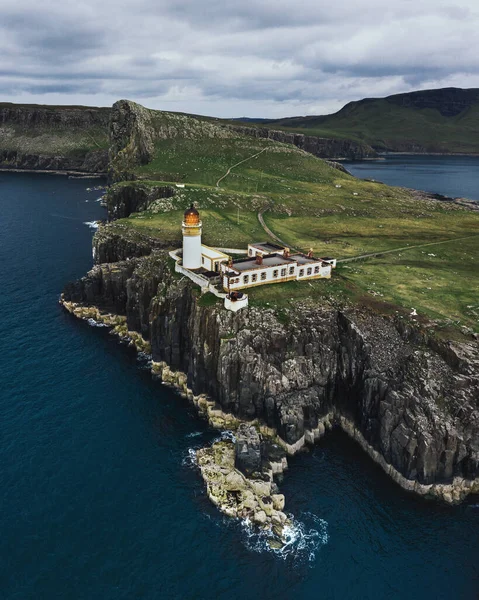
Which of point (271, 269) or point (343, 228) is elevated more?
point (343, 228)

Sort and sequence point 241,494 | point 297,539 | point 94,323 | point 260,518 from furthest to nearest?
point 94,323, point 241,494, point 260,518, point 297,539

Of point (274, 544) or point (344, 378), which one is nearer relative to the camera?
point (274, 544)

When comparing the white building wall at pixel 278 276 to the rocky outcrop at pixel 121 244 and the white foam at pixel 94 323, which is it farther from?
the rocky outcrop at pixel 121 244

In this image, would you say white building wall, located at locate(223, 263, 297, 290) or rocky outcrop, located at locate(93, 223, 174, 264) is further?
rocky outcrop, located at locate(93, 223, 174, 264)

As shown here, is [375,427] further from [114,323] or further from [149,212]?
[149,212]

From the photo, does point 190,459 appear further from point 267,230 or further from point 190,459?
point 267,230

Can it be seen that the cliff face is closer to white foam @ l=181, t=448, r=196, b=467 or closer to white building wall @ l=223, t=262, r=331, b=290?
white building wall @ l=223, t=262, r=331, b=290

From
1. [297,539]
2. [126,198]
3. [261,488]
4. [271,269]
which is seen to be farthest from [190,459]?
[126,198]

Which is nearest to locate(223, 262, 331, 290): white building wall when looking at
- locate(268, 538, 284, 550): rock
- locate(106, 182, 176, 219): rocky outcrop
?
locate(268, 538, 284, 550): rock
